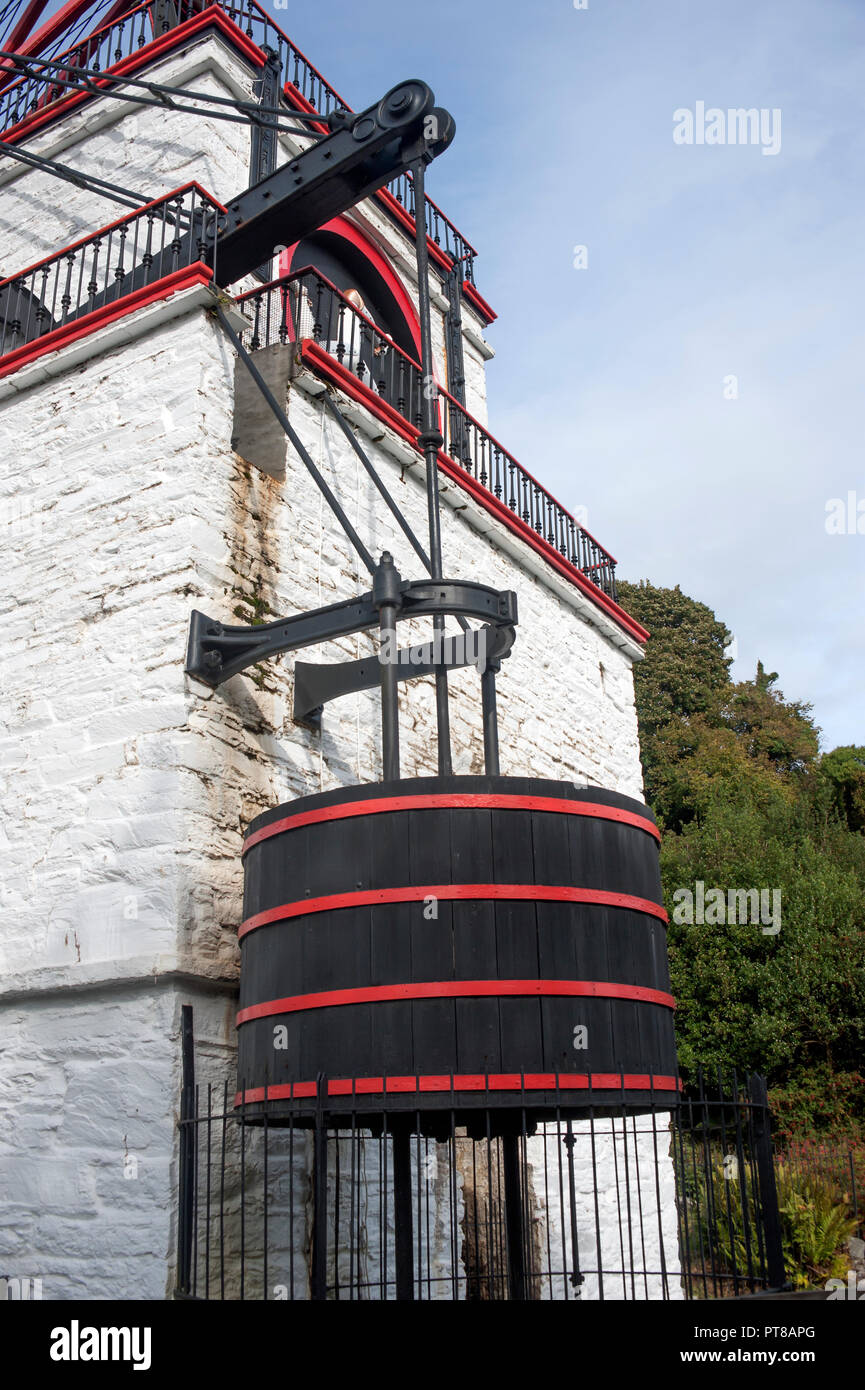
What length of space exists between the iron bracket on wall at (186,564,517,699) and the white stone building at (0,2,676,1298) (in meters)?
0.10

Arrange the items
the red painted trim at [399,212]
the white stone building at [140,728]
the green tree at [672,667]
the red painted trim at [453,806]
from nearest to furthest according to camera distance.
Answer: the red painted trim at [453,806] < the white stone building at [140,728] < the red painted trim at [399,212] < the green tree at [672,667]

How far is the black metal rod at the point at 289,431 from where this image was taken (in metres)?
5.91

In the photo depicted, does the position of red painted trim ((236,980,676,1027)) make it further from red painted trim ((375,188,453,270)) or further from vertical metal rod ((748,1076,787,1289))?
red painted trim ((375,188,453,270))

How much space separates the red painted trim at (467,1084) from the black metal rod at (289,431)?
2.82 m

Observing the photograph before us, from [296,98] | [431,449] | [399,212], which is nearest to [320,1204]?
[431,449]

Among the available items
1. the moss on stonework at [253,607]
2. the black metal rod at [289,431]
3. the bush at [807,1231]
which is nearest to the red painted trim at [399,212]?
the black metal rod at [289,431]

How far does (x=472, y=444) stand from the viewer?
9.58 m

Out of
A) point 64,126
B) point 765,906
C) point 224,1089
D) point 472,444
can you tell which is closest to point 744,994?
point 765,906

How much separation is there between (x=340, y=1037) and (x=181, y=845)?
59.0 inches

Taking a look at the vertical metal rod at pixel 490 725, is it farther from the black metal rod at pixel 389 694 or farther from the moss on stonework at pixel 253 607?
the moss on stonework at pixel 253 607

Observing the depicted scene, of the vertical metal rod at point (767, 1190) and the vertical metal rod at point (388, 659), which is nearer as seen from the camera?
the vertical metal rod at point (767, 1190)
